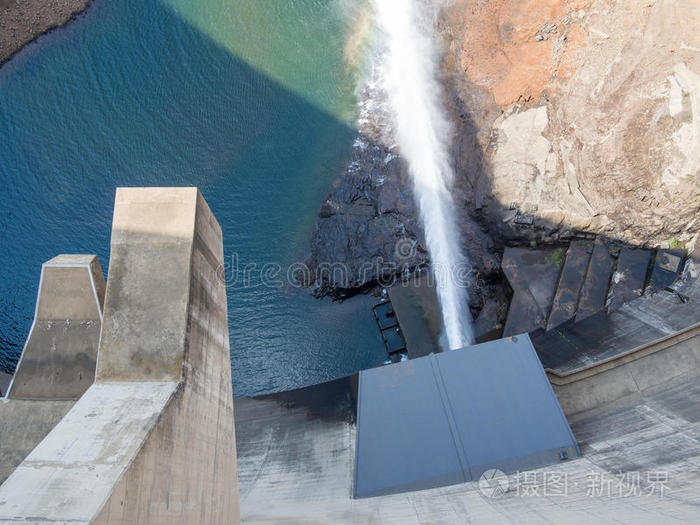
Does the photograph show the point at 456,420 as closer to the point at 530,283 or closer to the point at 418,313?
the point at 418,313

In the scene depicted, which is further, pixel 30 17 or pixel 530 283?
pixel 30 17

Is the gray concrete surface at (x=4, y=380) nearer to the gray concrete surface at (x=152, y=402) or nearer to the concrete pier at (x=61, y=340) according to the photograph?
the concrete pier at (x=61, y=340)

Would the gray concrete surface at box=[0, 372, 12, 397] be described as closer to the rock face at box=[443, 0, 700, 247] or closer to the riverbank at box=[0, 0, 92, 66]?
the riverbank at box=[0, 0, 92, 66]

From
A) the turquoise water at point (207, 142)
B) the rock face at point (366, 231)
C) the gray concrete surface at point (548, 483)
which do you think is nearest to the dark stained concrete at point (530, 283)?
the rock face at point (366, 231)

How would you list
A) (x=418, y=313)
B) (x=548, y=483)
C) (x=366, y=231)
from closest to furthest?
(x=548, y=483) < (x=418, y=313) < (x=366, y=231)

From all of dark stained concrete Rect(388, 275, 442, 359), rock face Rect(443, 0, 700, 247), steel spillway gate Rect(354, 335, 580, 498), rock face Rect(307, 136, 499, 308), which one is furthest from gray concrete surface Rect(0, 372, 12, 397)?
rock face Rect(443, 0, 700, 247)

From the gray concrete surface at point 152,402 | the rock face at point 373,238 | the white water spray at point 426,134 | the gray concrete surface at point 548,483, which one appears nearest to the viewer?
the gray concrete surface at point 152,402

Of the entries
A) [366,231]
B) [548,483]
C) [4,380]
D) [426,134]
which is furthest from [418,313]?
[4,380]
